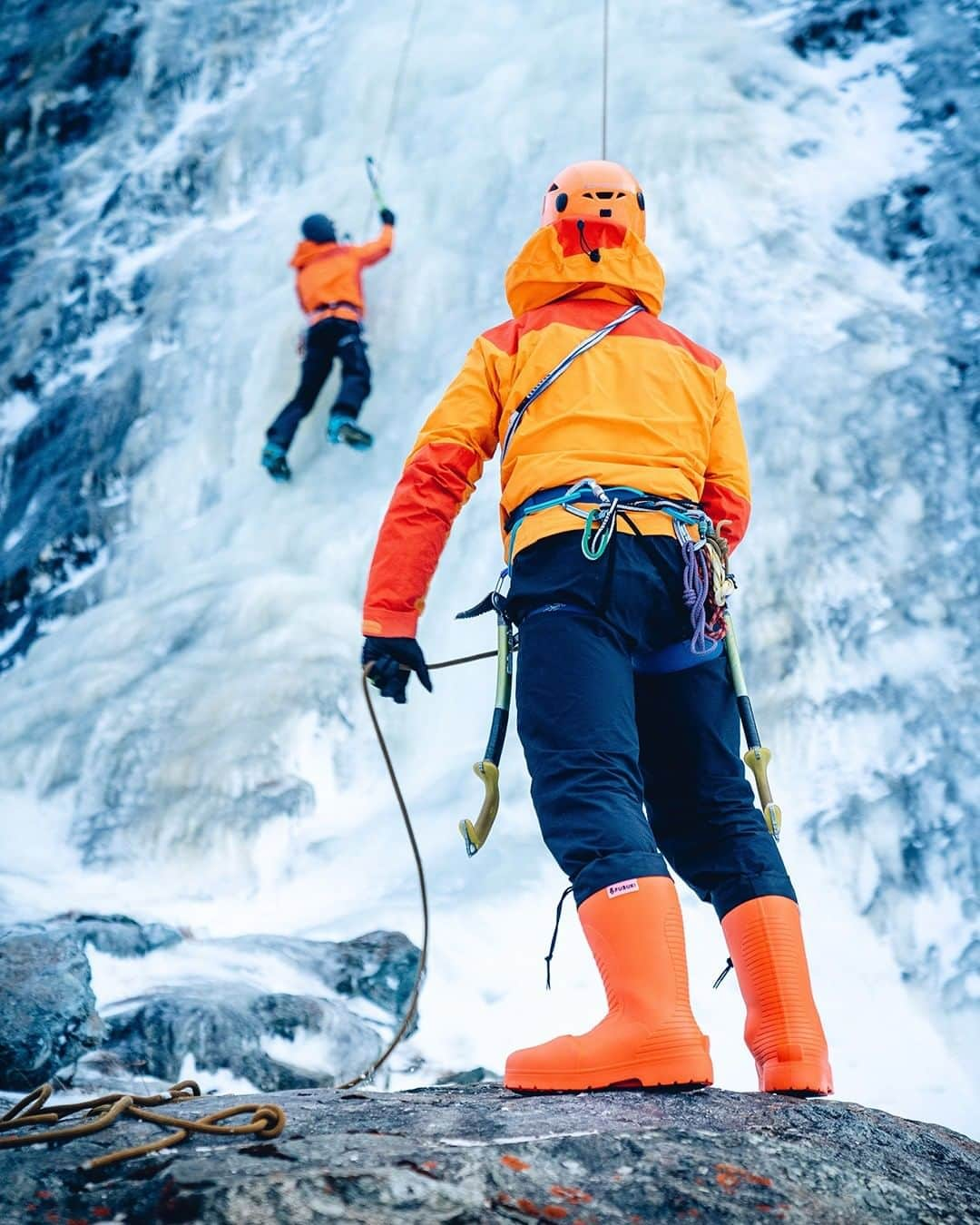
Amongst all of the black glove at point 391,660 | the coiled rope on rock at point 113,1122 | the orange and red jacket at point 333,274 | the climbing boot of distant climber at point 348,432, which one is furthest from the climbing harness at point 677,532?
the orange and red jacket at point 333,274

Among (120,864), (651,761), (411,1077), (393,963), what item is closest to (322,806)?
(120,864)

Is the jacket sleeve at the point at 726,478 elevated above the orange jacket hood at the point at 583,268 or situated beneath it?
situated beneath

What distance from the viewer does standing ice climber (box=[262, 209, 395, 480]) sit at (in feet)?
20.1

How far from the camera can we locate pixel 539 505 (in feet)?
7.29

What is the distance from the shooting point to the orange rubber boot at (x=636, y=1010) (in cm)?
181

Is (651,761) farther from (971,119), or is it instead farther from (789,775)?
(971,119)

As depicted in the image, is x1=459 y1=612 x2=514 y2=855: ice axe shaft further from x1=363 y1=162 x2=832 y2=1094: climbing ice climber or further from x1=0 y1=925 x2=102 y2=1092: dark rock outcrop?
x1=0 y1=925 x2=102 y2=1092: dark rock outcrop

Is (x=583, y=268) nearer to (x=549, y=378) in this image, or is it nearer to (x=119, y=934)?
(x=549, y=378)

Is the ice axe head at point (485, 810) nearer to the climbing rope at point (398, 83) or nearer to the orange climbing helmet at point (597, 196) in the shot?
the orange climbing helmet at point (597, 196)

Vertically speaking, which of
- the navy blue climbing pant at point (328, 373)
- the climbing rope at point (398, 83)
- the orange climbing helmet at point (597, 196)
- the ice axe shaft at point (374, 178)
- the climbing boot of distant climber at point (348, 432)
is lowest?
the orange climbing helmet at point (597, 196)

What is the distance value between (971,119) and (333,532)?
3.64 meters

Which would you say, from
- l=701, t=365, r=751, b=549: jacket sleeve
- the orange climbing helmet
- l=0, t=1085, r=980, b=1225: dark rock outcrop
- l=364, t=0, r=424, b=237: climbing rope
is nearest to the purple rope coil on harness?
l=701, t=365, r=751, b=549: jacket sleeve

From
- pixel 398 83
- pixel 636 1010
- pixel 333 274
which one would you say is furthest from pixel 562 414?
pixel 398 83

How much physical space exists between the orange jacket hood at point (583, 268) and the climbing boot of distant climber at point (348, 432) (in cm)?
363
